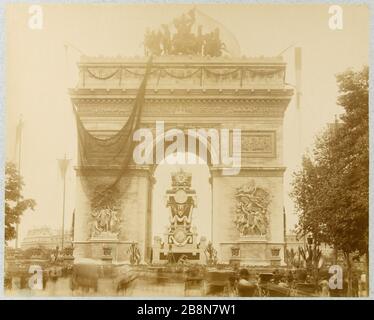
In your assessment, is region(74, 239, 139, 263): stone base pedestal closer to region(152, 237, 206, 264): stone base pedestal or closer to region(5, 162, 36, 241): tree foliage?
region(152, 237, 206, 264): stone base pedestal

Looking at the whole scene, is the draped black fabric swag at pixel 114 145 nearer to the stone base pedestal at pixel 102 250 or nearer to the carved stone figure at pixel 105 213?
the carved stone figure at pixel 105 213

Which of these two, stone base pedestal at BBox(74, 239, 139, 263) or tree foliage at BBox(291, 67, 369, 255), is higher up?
tree foliage at BBox(291, 67, 369, 255)

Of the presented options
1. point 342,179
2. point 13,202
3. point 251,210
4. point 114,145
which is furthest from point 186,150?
point 13,202

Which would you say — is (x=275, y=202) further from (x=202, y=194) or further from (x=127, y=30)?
(x=127, y=30)

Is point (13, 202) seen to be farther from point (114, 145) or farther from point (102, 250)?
point (114, 145)

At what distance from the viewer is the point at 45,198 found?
39.0 ft

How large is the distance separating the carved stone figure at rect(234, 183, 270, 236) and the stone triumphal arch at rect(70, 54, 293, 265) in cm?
1

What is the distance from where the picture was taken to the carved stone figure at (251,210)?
12.4 m

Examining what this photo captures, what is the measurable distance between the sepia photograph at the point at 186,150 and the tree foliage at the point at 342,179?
0.06 ft

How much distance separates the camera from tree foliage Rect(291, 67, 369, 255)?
1177 centimetres

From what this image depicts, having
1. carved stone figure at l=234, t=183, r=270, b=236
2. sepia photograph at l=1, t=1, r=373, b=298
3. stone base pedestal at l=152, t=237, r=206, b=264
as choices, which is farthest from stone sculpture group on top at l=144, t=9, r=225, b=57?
stone base pedestal at l=152, t=237, r=206, b=264

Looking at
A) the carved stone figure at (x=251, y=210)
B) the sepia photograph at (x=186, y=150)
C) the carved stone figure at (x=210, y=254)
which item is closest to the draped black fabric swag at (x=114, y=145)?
the sepia photograph at (x=186, y=150)

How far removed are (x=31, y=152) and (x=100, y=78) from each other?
4.86 ft

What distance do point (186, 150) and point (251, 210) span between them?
1.24m
